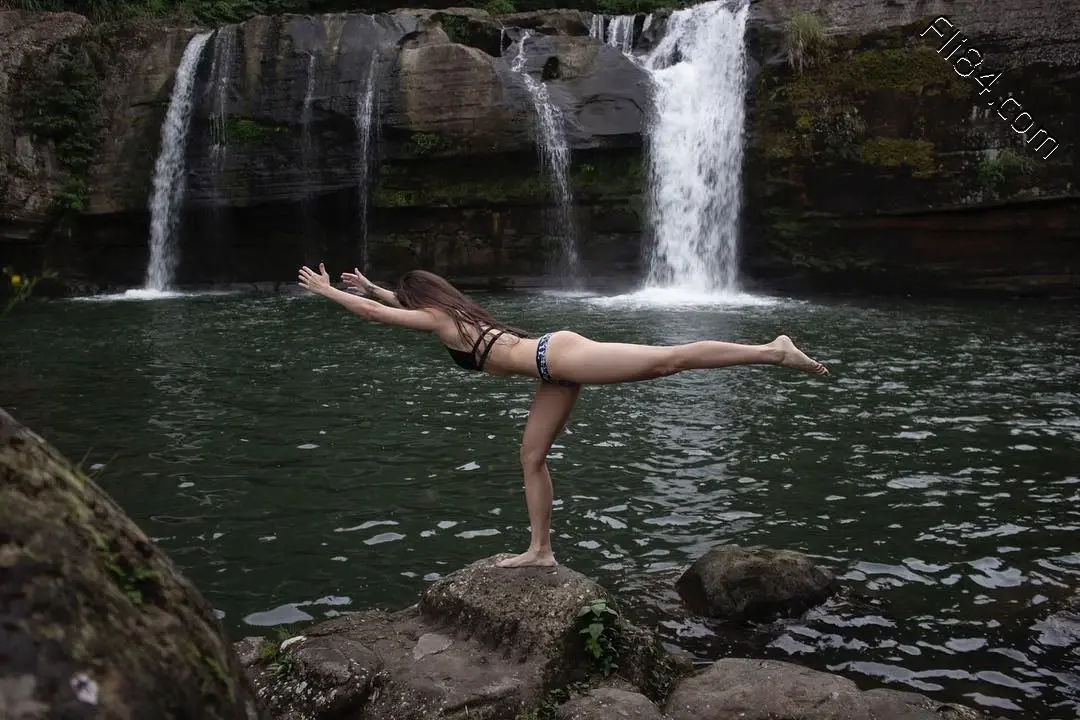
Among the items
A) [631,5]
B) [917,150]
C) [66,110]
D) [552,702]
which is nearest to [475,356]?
[552,702]

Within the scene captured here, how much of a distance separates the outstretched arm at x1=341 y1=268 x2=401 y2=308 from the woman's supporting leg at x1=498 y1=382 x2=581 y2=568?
0.92 m

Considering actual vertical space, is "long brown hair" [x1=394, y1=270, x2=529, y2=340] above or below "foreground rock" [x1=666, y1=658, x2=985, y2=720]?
above

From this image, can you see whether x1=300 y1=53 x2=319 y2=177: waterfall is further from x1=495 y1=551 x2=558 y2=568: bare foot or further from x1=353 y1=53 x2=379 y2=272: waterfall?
x1=495 y1=551 x2=558 y2=568: bare foot

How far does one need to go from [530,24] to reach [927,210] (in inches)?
409

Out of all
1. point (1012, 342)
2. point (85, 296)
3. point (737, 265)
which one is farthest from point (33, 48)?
point (1012, 342)

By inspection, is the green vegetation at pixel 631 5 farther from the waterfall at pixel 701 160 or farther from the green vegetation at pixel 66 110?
the green vegetation at pixel 66 110

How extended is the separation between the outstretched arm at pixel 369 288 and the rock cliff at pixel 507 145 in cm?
1648

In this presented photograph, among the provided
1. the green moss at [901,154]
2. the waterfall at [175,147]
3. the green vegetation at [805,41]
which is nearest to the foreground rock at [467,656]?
the green moss at [901,154]

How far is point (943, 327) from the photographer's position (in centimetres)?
1502

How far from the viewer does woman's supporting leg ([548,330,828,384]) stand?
4344 mm

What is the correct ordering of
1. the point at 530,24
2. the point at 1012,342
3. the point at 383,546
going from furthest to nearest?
the point at 530,24
the point at 1012,342
the point at 383,546

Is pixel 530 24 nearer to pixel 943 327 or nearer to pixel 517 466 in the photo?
pixel 943 327

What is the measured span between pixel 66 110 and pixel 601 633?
22373 millimetres

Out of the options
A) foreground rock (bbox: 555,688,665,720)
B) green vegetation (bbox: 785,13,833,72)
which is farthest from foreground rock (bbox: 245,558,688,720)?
green vegetation (bbox: 785,13,833,72)
